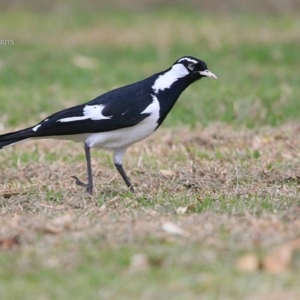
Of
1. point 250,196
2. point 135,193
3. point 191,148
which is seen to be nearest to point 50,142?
point 191,148

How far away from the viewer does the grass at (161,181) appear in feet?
13.9

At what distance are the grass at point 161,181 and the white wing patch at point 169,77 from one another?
0.75 m

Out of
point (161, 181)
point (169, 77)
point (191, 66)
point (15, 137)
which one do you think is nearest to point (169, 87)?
point (169, 77)

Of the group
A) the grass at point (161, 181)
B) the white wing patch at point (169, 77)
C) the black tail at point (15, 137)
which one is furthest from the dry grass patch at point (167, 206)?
the white wing patch at point (169, 77)

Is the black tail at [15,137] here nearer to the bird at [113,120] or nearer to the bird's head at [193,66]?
the bird at [113,120]

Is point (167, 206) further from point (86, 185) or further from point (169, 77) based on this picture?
point (169, 77)

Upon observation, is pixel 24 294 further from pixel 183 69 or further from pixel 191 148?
pixel 191 148

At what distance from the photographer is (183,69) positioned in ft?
23.2

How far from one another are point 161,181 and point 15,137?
3.95 ft

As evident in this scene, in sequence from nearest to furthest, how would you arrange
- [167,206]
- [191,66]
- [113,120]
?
[167,206], [113,120], [191,66]

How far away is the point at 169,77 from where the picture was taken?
699cm

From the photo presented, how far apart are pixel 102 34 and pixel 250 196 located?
36.7 feet

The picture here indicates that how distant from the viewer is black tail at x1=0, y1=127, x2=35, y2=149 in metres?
6.68

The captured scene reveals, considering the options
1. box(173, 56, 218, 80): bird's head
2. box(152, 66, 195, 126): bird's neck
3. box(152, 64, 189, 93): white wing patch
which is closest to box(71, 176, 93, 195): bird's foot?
box(152, 66, 195, 126): bird's neck
